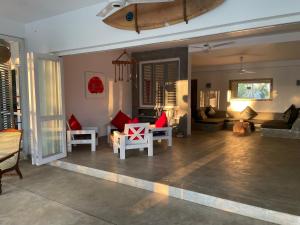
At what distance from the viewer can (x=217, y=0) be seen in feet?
8.62

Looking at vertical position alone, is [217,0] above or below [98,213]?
above

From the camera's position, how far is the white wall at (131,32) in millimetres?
2410

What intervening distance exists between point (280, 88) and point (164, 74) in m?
4.38

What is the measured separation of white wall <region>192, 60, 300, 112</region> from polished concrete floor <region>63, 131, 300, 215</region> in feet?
8.31

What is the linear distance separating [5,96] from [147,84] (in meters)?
4.02

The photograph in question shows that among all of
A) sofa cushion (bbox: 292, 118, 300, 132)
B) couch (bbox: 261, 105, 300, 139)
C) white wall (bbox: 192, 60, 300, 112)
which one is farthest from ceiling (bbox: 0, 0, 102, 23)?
white wall (bbox: 192, 60, 300, 112)

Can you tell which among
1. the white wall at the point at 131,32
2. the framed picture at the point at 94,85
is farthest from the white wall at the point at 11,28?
the framed picture at the point at 94,85

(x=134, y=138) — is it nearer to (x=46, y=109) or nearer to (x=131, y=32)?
(x=46, y=109)

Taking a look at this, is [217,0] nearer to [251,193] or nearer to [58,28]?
[251,193]

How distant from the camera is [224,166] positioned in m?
4.07

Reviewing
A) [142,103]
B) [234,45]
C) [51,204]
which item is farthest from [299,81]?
[51,204]

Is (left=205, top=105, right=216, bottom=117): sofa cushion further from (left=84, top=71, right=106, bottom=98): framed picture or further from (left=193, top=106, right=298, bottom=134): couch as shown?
(left=84, top=71, right=106, bottom=98): framed picture

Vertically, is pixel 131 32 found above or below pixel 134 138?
above

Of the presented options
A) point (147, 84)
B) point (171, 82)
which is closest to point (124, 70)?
point (147, 84)
